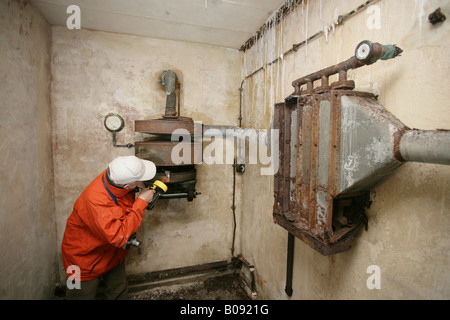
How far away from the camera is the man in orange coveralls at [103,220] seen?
153 centimetres

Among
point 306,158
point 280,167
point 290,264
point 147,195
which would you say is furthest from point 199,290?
point 306,158

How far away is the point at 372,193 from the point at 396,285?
407 mm

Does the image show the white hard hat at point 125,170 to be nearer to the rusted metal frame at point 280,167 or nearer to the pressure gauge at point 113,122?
the pressure gauge at point 113,122

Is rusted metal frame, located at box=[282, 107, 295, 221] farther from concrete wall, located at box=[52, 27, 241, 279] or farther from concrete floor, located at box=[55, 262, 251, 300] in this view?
concrete floor, located at box=[55, 262, 251, 300]

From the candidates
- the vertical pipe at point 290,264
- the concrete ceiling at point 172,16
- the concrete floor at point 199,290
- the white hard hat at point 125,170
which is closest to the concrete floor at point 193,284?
the concrete floor at point 199,290

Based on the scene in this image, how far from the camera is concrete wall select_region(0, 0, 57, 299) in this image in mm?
1422

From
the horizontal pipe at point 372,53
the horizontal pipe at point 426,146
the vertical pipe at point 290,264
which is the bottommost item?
the vertical pipe at point 290,264

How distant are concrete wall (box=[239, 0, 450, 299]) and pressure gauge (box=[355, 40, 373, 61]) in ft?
0.76

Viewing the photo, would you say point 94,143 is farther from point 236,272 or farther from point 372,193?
point 372,193

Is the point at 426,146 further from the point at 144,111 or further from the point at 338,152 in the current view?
the point at 144,111

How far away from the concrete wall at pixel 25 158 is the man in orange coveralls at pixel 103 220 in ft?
0.94

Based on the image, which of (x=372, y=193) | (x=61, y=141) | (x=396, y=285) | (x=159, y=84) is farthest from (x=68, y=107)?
(x=396, y=285)

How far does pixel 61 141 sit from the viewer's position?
7.07 ft

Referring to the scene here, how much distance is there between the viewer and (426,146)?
0.71 m
